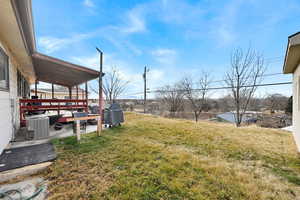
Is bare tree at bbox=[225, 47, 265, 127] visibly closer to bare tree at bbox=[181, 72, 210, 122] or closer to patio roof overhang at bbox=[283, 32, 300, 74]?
bare tree at bbox=[181, 72, 210, 122]

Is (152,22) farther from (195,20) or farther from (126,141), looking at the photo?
(126,141)

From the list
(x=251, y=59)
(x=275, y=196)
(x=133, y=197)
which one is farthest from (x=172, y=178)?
(x=251, y=59)

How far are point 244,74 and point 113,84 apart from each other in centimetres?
1553

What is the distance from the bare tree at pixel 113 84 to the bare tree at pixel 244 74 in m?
14.1

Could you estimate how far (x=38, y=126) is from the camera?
3.99 meters

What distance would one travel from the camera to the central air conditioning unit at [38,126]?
3893 millimetres

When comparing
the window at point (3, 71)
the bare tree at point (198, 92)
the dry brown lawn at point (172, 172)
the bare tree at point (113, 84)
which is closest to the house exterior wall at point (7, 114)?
the window at point (3, 71)

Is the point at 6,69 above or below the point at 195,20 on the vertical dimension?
below

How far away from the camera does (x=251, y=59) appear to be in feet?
31.6

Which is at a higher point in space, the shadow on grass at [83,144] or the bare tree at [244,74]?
the bare tree at [244,74]

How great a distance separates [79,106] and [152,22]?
780 cm

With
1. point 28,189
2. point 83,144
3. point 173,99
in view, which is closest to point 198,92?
point 173,99

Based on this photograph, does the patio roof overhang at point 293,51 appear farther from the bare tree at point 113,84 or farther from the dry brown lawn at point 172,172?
the bare tree at point 113,84

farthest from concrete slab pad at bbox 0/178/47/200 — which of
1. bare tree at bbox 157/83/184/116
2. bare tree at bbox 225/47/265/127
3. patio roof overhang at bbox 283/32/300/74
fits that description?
bare tree at bbox 157/83/184/116
